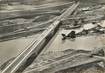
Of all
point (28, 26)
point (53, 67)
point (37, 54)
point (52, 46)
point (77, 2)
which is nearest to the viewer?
point (53, 67)

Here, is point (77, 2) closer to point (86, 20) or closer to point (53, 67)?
point (86, 20)

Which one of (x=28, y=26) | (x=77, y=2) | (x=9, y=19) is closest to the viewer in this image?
(x=28, y=26)

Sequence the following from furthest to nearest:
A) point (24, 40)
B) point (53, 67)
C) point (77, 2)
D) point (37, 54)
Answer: point (77, 2), point (24, 40), point (37, 54), point (53, 67)

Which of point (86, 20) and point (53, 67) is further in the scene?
point (86, 20)

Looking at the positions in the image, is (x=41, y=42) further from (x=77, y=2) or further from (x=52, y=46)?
(x=77, y=2)

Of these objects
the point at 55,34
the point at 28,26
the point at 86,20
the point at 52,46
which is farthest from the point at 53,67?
the point at 86,20

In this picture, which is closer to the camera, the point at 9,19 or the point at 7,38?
the point at 7,38

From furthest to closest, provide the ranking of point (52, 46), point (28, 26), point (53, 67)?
point (28, 26) → point (52, 46) → point (53, 67)

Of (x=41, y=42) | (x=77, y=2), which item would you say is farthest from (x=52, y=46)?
(x=77, y=2)

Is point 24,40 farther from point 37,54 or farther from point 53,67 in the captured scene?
point 53,67
